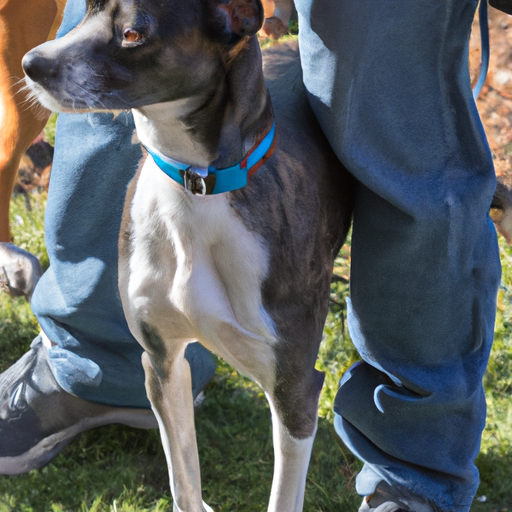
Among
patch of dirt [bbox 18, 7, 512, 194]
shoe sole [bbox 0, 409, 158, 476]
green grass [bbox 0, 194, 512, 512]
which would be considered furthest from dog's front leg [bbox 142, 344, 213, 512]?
patch of dirt [bbox 18, 7, 512, 194]

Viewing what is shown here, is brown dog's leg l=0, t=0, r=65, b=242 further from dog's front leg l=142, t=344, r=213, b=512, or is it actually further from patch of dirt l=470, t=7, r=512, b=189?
patch of dirt l=470, t=7, r=512, b=189

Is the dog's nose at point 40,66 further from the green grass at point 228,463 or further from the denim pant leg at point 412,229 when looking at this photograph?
the green grass at point 228,463

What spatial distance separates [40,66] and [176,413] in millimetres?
960

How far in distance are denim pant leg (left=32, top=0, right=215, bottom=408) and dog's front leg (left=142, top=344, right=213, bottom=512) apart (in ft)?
1.71

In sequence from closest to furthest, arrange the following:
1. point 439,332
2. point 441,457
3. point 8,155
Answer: point 439,332 < point 441,457 < point 8,155

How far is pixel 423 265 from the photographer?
183cm

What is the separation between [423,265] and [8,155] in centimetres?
194

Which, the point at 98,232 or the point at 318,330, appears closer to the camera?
the point at 318,330

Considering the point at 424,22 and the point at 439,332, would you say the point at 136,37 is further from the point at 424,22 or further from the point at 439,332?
the point at 439,332

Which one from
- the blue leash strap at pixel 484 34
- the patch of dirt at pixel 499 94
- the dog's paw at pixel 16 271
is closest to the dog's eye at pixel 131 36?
the blue leash strap at pixel 484 34

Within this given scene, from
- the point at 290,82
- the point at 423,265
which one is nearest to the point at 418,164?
the point at 423,265

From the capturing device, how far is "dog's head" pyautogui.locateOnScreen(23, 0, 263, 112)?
1424 mm

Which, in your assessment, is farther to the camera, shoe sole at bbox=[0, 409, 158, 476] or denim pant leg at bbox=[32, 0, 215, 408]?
shoe sole at bbox=[0, 409, 158, 476]

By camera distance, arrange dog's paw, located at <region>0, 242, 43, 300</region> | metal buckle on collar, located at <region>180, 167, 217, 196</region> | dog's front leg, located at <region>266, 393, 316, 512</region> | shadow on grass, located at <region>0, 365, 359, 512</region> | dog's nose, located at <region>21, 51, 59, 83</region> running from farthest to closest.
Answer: dog's paw, located at <region>0, 242, 43, 300</region> < shadow on grass, located at <region>0, 365, 359, 512</region> < dog's front leg, located at <region>266, 393, 316, 512</region> < metal buckle on collar, located at <region>180, 167, 217, 196</region> < dog's nose, located at <region>21, 51, 59, 83</region>
